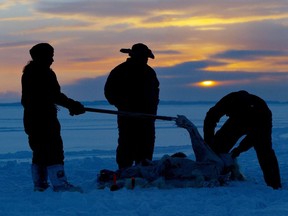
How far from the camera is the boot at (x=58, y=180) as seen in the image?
623cm

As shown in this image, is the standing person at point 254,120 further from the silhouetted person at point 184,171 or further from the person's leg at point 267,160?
the silhouetted person at point 184,171

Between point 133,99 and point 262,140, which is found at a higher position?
point 133,99

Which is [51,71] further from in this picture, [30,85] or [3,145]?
[3,145]

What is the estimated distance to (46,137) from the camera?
6.39m

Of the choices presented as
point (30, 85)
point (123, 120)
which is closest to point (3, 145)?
point (123, 120)

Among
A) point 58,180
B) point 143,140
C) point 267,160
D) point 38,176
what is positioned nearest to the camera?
point 58,180

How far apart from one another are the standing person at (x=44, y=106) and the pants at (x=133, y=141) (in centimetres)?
133

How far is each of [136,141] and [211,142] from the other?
3.63 feet

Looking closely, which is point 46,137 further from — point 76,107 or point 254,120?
point 254,120

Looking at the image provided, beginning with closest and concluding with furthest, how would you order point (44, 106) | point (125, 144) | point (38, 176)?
point (44, 106) → point (38, 176) → point (125, 144)

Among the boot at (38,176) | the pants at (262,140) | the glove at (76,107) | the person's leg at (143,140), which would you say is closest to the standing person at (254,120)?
the pants at (262,140)

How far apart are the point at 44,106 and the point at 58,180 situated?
0.83 metres

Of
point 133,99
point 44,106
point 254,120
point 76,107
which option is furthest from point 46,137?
point 254,120

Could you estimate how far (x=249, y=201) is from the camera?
539cm
